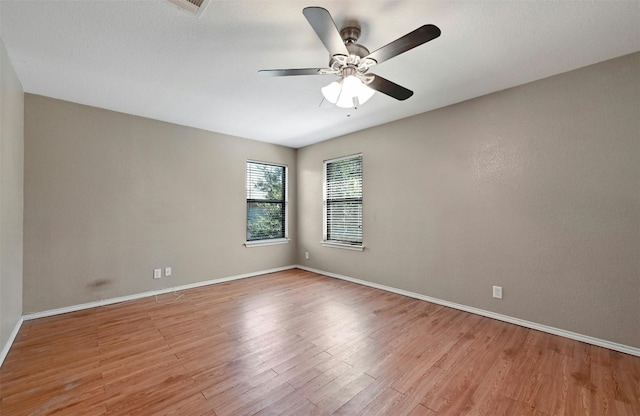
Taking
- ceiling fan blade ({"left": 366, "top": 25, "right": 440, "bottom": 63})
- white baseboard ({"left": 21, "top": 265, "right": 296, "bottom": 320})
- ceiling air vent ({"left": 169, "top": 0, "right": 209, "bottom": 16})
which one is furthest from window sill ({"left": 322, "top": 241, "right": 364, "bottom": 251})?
ceiling air vent ({"left": 169, "top": 0, "right": 209, "bottom": 16})

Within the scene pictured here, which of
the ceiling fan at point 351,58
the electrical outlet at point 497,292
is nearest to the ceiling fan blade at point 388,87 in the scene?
the ceiling fan at point 351,58

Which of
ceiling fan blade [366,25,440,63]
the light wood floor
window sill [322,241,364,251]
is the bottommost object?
the light wood floor

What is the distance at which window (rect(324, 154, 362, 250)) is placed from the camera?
439cm

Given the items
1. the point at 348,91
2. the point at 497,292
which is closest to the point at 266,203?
the point at 348,91

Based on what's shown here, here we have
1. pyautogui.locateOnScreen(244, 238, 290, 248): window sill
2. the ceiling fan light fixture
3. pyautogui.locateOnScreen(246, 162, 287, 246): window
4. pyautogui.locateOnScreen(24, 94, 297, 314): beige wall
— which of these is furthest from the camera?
pyautogui.locateOnScreen(246, 162, 287, 246): window

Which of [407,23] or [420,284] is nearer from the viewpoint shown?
[407,23]

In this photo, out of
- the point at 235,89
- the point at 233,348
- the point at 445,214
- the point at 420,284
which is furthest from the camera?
the point at 420,284

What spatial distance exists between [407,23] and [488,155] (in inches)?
71.6

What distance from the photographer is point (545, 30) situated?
1.91 meters

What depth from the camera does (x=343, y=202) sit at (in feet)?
15.2

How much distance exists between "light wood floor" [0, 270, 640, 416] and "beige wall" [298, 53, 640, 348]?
1.19ft

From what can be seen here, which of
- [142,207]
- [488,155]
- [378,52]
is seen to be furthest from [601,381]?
[142,207]

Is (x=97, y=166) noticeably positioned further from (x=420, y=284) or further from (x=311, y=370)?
(x=420, y=284)

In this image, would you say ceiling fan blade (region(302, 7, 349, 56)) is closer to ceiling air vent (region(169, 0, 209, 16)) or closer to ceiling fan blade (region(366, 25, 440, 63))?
ceiling fan blade (region(366, 25, 440, 63))
